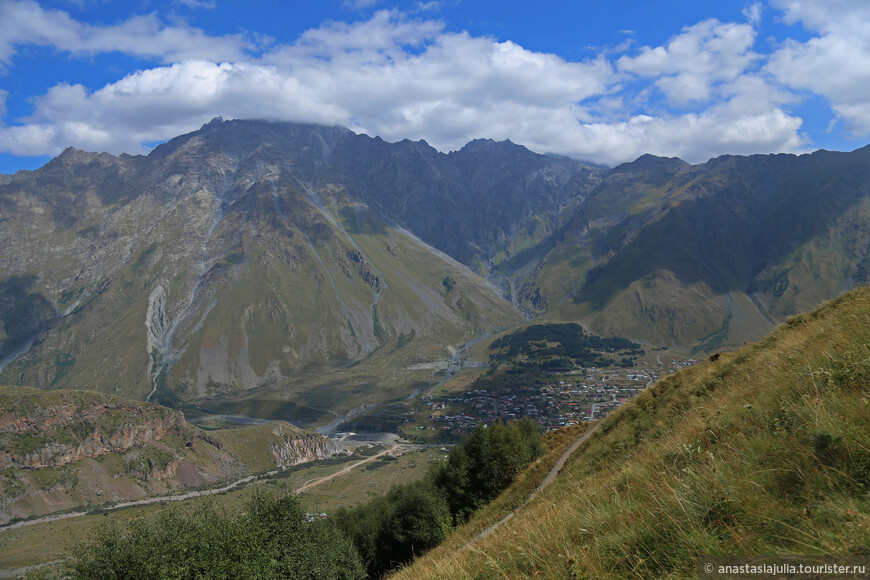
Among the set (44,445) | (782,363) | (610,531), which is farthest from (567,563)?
(44,445)

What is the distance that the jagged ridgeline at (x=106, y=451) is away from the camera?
116375 millimetres

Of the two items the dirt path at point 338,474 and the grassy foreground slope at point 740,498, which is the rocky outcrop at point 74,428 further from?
the grassy foreground slope at point 740,498

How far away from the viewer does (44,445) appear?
121 m

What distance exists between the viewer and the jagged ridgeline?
382 feet

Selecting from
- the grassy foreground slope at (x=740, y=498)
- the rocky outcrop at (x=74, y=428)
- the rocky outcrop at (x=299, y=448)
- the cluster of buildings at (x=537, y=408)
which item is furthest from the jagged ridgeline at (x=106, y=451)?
the grassy foreground slope at (x=740, y=498)

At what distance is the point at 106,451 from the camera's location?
131750 millimetres

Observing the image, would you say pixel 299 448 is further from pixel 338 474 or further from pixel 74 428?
pixel 74 428

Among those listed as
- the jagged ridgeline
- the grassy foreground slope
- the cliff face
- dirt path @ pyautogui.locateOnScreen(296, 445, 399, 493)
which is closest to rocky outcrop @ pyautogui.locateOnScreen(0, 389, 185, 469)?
the cliff face

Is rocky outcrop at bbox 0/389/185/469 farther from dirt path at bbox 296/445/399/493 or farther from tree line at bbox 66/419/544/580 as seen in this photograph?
tree line at bbox 66/419/544/580

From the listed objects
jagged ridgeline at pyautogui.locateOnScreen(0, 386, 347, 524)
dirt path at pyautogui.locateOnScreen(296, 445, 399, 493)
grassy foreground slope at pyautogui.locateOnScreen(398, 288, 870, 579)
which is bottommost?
dirt path at pyautogui.locateOnScreen(296, 445, 399, 493)

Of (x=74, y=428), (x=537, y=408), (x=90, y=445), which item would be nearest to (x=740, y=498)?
(x=90, y=445)

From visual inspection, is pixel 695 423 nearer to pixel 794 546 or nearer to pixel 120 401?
pixel 794 546

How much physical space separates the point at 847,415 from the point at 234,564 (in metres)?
23.2

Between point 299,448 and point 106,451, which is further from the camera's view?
point 299,448
